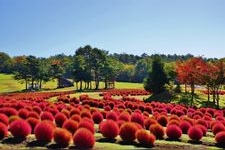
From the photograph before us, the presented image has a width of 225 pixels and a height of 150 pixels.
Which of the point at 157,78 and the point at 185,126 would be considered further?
the point at 157,78

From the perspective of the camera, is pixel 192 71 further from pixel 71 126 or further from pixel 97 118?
pixel 71 126

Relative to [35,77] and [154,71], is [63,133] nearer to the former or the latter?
[154,71]

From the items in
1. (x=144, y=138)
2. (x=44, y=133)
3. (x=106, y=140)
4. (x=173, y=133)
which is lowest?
(x=106, y=140)

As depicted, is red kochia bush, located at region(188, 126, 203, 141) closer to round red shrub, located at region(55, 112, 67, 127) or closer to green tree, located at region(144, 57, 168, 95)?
round red shrub, located at region(55, 112, 67, 127)

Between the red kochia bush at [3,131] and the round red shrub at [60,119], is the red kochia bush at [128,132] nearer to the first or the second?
the round red shrub at [60,119]

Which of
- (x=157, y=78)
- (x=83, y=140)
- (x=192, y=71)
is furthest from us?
(x=157, y=78)

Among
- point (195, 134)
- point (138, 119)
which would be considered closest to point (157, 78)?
point (138, 119)

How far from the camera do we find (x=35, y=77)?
13325 cm

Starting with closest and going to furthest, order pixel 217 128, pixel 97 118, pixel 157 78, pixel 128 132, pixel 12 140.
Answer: pixel 12 140 < pixel 128 132 < pixel 217 128 < pixel 97 118 < pixel 157 78

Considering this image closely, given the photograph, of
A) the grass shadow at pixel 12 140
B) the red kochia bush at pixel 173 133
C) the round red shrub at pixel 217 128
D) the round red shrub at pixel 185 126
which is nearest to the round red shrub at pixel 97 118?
the red kochia bush at pixel 173 133

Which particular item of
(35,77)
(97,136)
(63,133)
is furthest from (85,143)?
(35,77)

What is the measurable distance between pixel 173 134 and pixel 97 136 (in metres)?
5.72

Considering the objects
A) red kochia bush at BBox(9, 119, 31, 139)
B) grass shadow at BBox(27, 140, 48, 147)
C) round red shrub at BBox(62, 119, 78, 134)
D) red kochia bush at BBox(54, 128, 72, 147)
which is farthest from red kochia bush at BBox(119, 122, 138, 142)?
red kochia bush at BBox(9, 119, 31, 139)

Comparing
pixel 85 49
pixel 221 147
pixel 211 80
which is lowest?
pixel 221 147
